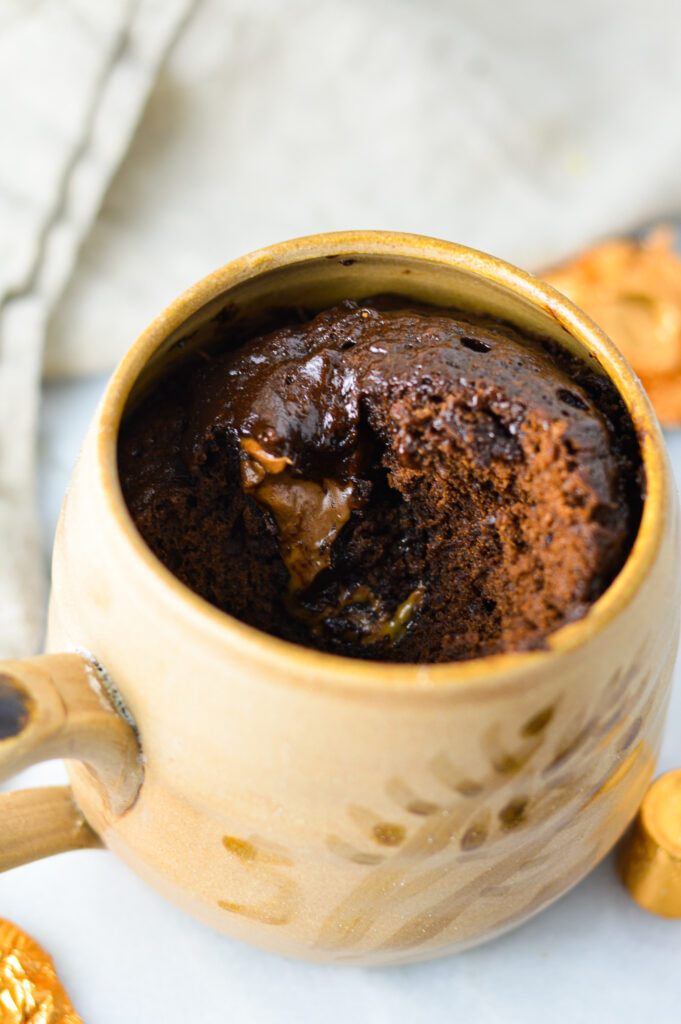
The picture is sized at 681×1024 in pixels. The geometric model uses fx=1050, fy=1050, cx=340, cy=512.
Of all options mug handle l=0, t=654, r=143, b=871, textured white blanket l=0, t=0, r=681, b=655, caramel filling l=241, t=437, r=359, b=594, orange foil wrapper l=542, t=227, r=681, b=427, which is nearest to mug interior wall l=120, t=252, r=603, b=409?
caramel filling l=241, t=437, r=359, b=594

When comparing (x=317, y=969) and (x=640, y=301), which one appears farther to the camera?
(x=640, y=301)

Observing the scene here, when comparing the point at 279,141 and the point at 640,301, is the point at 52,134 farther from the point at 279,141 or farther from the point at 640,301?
the point at 640,301

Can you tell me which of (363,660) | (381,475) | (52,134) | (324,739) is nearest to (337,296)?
(381,475)

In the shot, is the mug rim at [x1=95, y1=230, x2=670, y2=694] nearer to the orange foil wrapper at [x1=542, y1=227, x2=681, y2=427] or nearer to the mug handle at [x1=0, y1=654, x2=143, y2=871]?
the mug handle at [x1=0, y1=654, x2=143, y2=871]

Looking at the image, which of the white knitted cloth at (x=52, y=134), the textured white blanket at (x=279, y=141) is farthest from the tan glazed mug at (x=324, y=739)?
the white knitted cloth at (x=52, y=134)

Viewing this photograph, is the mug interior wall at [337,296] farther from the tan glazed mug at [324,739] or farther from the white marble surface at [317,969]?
the white marble surface at [317,969]

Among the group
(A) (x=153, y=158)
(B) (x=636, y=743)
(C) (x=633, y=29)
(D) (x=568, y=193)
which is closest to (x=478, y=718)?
(B) (x=636, y=743)
